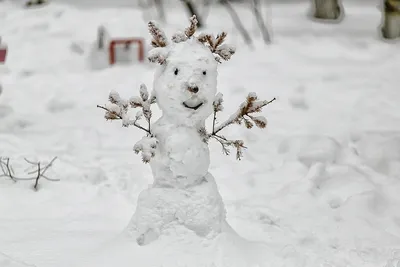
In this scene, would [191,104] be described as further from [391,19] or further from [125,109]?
[391,19]

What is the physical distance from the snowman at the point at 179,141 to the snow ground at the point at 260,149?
39cm

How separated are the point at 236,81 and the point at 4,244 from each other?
3491 millimetres

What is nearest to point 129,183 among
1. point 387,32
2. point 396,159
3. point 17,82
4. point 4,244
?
point 4,244

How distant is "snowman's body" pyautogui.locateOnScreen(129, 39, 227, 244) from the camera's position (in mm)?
3139

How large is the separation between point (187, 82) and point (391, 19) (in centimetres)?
529

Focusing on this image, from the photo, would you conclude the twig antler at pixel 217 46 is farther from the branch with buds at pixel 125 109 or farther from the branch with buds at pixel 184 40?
the branch with buds at pixel 125 109

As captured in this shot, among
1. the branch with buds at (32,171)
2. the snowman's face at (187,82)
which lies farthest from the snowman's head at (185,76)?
the branch with buds at (32,171)

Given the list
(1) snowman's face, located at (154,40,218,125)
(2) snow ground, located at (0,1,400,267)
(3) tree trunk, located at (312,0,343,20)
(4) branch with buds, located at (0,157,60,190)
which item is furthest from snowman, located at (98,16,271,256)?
(3) tree trunk, located at (312,0,343,20)

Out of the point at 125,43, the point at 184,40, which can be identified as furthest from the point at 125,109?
the point at 125,43

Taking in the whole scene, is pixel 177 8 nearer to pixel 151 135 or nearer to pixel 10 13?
pixel 10 13

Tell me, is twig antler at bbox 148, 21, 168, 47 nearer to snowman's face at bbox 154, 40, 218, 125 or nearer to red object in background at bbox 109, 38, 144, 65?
snowman's face at bbox 154, 40, 218, 125

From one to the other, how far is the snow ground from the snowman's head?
32.8 inches

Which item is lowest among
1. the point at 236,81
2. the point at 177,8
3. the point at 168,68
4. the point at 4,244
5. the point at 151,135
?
the point at 177,8

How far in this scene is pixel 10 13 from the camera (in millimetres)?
9312
